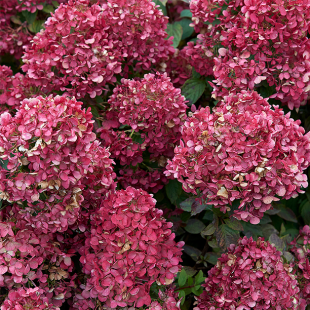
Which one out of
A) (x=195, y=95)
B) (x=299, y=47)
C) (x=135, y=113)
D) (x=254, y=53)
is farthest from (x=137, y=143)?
(x=299, y=47)

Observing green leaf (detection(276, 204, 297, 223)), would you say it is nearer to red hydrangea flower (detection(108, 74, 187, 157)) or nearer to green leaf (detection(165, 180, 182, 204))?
green leaf (detection(165, 180, 182, 204))

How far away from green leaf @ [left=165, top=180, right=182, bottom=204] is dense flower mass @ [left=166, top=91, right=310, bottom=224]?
36 cm

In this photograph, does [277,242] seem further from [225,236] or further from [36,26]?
[36,26]

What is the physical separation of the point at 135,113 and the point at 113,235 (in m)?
0.44

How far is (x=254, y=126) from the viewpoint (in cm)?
97

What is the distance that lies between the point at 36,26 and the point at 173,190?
108 cm

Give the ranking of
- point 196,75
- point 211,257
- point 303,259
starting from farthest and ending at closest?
point 196,75 → point 211,257 → point 303,259

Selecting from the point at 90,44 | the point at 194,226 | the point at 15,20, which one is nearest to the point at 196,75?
the point at 90,44

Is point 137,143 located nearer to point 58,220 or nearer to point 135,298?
point 58,220

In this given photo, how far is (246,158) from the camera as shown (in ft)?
3.12

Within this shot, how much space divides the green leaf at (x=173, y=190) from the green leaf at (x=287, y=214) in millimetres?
501

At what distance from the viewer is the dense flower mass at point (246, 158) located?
3.12 feet

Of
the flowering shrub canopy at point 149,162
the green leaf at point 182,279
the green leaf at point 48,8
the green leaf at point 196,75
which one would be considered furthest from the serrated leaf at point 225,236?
the green leaf at point 48,8

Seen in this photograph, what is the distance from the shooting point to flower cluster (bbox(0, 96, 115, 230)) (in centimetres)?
89
